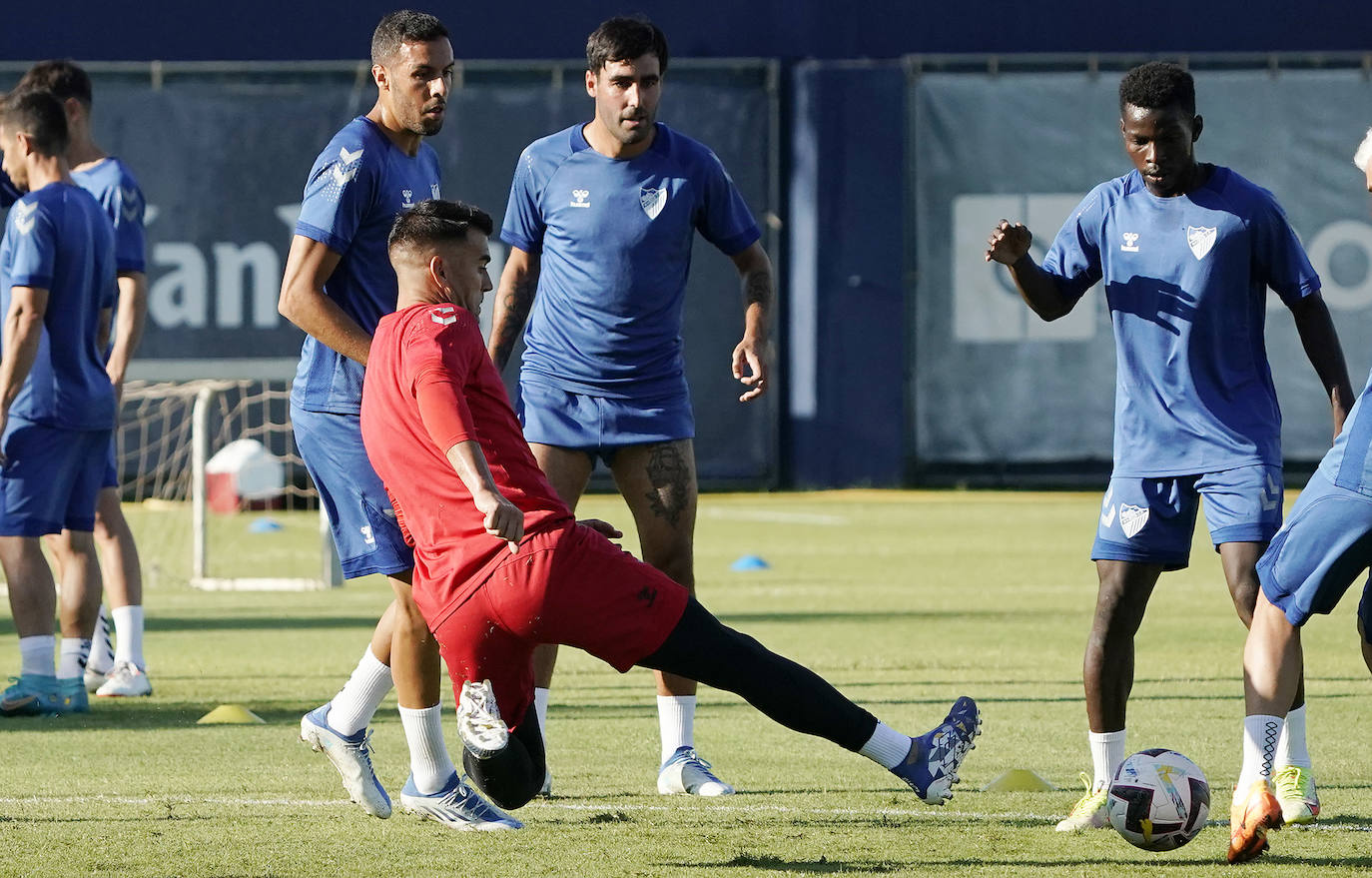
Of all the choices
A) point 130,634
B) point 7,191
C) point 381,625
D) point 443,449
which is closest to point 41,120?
point 7,191

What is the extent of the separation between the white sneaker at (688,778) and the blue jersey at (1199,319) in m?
1.48

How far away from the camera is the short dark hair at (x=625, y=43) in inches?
247

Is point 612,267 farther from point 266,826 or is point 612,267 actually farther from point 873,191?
point 873,191

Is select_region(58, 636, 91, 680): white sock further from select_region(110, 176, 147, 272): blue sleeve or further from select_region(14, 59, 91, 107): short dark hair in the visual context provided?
select_region(14, 59, 91, 107): short dark hair

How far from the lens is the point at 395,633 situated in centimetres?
557

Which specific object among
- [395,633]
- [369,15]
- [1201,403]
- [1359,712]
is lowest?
[1359,712]

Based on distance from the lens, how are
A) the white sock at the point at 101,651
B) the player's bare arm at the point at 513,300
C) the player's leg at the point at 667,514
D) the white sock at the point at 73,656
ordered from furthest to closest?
the white sock at the point at 101,651 → the white sock at the point at 73,656 → the player's bare arm at the point at 513,300 → the player's leg at the point at 667,514

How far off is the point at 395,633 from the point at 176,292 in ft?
53.5

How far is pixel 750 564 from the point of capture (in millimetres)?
14547

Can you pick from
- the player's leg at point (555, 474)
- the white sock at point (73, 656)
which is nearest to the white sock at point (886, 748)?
the player's leg at point (555, 474)

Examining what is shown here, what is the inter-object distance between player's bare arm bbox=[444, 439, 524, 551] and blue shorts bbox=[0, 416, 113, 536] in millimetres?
3537

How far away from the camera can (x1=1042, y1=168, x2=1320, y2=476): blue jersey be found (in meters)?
5.69

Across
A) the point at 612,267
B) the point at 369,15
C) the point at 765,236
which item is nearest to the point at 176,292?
the point at 369,15

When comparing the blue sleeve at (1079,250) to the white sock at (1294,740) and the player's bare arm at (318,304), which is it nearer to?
the white sock at (1294,740)
